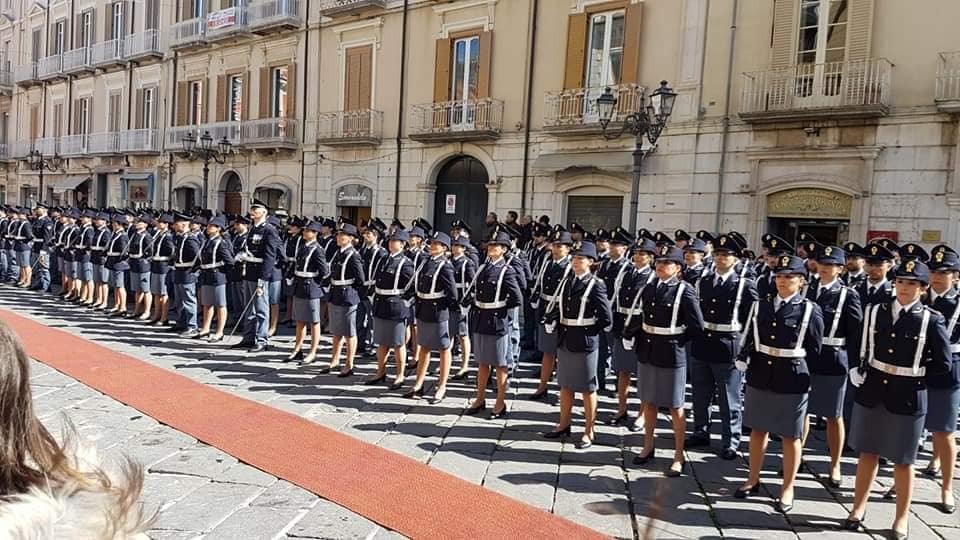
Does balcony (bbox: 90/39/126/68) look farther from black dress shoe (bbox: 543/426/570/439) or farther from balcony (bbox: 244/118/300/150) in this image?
black dress shoe (bbox: 543/426/570/439)

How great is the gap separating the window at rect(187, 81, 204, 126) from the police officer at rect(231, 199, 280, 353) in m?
16.7

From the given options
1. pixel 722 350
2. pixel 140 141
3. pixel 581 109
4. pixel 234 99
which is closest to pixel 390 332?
pixel 722 350

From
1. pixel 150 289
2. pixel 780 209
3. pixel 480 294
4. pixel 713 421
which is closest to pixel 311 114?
pixel 150 289

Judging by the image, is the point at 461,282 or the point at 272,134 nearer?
the point at 461,282

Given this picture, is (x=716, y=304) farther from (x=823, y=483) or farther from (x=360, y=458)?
(x=360, y=458)

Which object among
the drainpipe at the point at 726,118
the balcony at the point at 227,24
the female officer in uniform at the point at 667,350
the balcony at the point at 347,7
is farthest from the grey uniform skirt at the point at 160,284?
the balcony at the point at 227,24

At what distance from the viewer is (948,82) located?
11.5 metres

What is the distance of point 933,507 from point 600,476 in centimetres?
266

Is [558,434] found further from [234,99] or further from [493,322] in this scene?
[234,99]

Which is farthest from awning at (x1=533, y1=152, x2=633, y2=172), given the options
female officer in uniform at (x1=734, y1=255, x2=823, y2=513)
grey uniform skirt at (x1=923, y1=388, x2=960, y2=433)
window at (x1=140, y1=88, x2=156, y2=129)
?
window at (x1=140, y1=88, x2=156, y2=129)

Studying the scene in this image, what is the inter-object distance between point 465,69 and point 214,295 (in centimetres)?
1029

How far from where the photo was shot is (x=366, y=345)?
10.7 meters

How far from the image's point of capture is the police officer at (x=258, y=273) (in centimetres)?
1039

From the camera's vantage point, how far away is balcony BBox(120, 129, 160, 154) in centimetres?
2675
